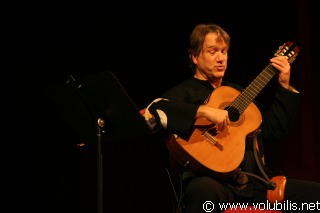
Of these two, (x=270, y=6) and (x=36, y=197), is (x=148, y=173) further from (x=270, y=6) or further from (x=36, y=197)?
(x=270, y=6)

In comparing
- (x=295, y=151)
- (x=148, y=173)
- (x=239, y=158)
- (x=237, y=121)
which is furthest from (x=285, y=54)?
(x=148, y=173)

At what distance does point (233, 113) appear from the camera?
239cm

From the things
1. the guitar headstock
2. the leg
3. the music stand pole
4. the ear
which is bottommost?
the leg

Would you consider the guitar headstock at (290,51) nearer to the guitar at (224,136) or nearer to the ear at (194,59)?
the guitar at (224,136)

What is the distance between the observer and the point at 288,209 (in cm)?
232

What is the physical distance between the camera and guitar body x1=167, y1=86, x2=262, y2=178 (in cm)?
217

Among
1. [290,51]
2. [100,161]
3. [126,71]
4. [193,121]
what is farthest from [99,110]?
[126,71]

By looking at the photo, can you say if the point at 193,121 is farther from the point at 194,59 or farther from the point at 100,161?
the point at 194,59

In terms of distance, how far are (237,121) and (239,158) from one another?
0.82 ft

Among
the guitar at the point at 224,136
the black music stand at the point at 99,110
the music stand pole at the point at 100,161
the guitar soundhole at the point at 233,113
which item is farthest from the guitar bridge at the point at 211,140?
the music stand pole at the point at 100,161

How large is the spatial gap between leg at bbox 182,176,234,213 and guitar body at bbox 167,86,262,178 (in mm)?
64

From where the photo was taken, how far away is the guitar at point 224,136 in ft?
7.14

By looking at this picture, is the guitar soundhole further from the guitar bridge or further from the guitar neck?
the guitar bridge

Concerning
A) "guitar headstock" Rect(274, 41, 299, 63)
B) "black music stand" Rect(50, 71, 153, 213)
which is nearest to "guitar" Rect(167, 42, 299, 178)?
"guitar headstock" Rect(274, 41, 299, 63)
